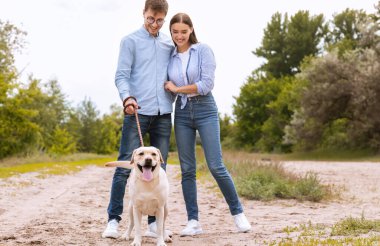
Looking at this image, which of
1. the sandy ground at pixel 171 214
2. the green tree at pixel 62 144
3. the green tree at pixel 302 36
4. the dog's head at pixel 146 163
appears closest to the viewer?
the dog's head at pixel 146 163

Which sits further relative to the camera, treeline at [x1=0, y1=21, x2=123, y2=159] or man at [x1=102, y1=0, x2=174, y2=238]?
treeline at [x1=0, y1=21, x2=123, y2=159]

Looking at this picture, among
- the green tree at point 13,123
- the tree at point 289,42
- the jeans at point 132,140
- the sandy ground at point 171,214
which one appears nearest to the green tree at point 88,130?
the green tree at point 13,123

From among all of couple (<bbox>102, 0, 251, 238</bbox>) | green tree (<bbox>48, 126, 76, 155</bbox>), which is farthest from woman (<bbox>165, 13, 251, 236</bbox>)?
green tree (<bbox>48, 126, 76, 155</bbox>)

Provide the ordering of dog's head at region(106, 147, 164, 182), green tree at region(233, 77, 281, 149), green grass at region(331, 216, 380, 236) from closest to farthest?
1. dog's head at region(106, 147, 164, 182)
2. green grass at region(331, 216, 380, 236)
3. green tree at region(233, 77, 281, 149)

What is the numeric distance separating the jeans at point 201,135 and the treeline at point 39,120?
26.8m

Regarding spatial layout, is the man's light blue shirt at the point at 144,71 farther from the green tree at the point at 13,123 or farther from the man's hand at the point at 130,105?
the green tree at the point at 13,123

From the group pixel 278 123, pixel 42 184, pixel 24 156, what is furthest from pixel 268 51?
pixel 42 184

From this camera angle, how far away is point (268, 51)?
197ft

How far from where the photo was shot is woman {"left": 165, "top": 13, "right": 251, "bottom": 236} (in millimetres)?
5898

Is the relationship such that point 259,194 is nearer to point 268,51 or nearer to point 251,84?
point 251,84

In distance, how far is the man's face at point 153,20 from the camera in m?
5.83

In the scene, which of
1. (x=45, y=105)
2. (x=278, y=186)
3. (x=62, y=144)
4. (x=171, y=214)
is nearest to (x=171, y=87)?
(x=171, y=214)

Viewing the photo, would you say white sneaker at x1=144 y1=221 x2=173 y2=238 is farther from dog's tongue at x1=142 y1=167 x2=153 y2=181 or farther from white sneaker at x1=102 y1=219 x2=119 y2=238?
dog's tongue at x1=142 y1=167 x2=153 y2=181

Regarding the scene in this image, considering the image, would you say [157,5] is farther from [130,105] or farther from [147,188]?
[147,188]
